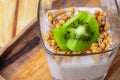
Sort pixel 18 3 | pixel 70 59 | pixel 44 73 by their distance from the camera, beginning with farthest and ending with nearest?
pixel 18 3 → pixel 44 73 → pixel 70 59

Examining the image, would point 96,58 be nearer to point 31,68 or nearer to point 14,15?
point 31,68

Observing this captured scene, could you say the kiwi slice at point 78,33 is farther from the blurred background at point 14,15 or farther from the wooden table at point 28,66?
the blurred background at point 14,15

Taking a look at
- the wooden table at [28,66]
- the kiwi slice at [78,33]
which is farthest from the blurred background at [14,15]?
the kiwi slice at [78,33]

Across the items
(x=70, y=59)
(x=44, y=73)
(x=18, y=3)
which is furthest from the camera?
(x=18, y=3)

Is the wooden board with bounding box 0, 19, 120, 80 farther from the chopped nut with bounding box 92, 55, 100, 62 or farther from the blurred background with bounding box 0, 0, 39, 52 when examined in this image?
the blurred background with bounding box 0, 0, 39, 52

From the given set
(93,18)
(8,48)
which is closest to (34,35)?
(8,48)

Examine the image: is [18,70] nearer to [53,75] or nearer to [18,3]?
[53,75]

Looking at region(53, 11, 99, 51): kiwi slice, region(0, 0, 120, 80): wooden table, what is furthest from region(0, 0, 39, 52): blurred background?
region(53, 11, 99, 51): kiwi slice

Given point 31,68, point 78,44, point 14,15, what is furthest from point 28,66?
point 14,15
